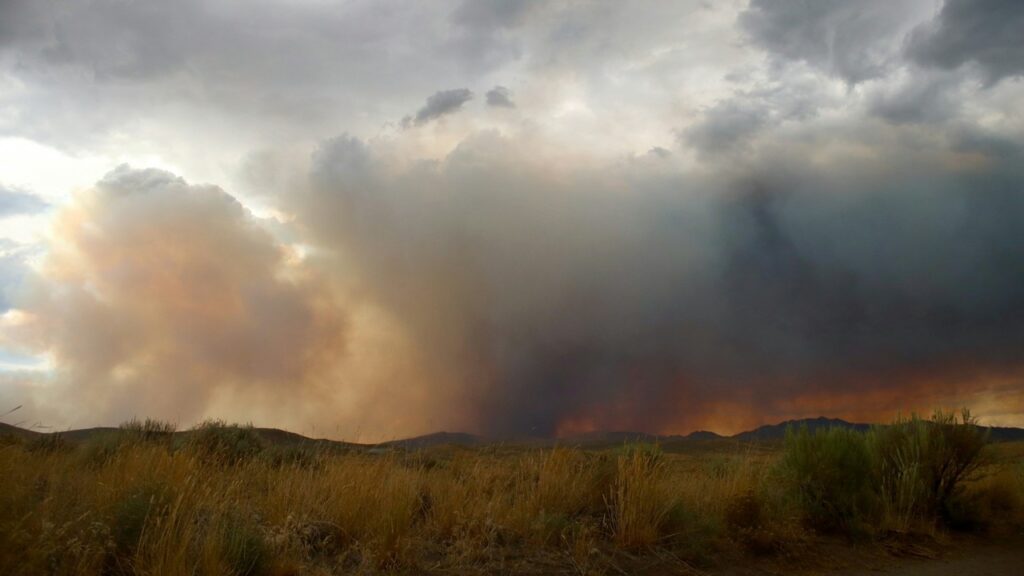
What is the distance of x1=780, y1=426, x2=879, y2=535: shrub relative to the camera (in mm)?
12422

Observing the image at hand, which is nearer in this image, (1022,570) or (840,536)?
(1022,570)

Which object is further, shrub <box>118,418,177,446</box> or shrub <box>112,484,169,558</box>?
shrub <box>118,418,177,446</box>

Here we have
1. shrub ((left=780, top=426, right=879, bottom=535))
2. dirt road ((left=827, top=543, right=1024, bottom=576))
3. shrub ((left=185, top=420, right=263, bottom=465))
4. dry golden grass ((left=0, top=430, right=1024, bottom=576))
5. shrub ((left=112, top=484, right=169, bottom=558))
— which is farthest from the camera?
shrub ((left=185, top=420, right=263, bottom=465))

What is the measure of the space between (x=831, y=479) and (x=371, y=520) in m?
8.97

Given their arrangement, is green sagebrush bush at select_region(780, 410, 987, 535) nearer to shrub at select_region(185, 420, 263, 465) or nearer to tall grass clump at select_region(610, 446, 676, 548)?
tall grass clump at select_region(610, 446, 676, 548)

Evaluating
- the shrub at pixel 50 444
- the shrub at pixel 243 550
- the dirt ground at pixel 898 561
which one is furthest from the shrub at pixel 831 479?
the shrub at pixel 50 444

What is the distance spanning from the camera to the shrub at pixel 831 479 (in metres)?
12.4

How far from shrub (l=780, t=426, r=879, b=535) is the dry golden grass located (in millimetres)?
534

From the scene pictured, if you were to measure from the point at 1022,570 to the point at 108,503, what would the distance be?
12902 millimetres

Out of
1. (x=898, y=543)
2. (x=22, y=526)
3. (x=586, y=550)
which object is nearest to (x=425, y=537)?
(x=586, y=550)

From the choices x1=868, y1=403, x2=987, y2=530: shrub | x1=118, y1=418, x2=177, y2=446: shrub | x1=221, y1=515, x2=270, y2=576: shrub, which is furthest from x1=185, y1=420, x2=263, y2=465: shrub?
x1=868, y1=403, x2=987, y2=530: shrub

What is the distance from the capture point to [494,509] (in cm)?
1002

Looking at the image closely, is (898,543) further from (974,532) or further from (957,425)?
(957,425)

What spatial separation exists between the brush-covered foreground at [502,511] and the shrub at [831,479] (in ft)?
0.11
